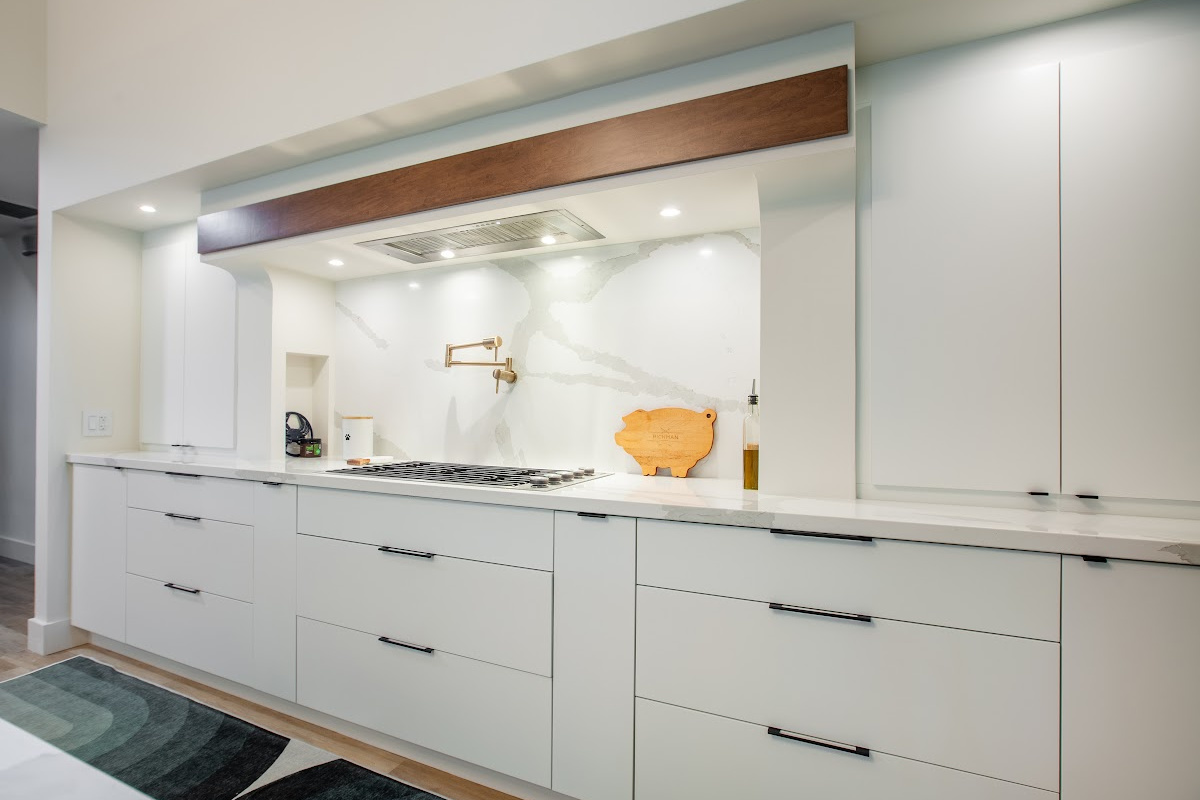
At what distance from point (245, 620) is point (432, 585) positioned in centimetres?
93

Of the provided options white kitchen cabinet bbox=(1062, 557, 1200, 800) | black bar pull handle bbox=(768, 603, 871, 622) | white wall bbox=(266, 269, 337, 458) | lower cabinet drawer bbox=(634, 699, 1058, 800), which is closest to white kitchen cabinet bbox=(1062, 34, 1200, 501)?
white kitchen cabinet bbox=(1062, 557, 1200, 800)

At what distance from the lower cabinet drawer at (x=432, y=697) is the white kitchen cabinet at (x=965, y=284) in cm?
116

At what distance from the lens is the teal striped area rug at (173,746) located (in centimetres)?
166

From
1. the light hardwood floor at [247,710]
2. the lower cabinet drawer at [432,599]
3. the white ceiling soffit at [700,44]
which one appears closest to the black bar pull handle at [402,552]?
the lower cabinet drawer at [432,599]

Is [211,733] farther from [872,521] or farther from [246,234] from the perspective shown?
[872,521]

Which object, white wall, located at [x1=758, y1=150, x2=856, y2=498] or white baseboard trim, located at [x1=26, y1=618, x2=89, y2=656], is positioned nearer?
white wall, located at [x1=758, y1=150, x2=856, y2=498]

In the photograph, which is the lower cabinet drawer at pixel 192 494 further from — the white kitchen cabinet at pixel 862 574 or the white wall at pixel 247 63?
the white kitchen cabinet at pixel 862 574

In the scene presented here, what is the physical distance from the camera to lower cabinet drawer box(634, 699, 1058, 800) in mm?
1152

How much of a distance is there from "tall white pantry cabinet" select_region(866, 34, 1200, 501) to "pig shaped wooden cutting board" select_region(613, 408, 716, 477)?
65cm

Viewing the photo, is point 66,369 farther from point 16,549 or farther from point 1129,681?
point 1129,681

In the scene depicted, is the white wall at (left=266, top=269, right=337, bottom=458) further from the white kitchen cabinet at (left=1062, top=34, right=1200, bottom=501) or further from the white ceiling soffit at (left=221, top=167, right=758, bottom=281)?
the white kitchen cabinet at (left=1062, top=34, right=1200, bottom=501)

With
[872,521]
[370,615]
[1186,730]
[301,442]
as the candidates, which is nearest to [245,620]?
[370,615]

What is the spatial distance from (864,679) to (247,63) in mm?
2859

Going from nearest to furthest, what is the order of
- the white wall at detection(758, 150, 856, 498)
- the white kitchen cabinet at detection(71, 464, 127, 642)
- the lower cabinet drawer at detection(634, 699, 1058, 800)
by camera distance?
1. the lower cabinet drawer at detection(634, 699, 1058, 800)
2. the white wall at detection(758, 150, 856, 498)
3. the white kitchen cabinet at detection(71, 464, 127, 642)
